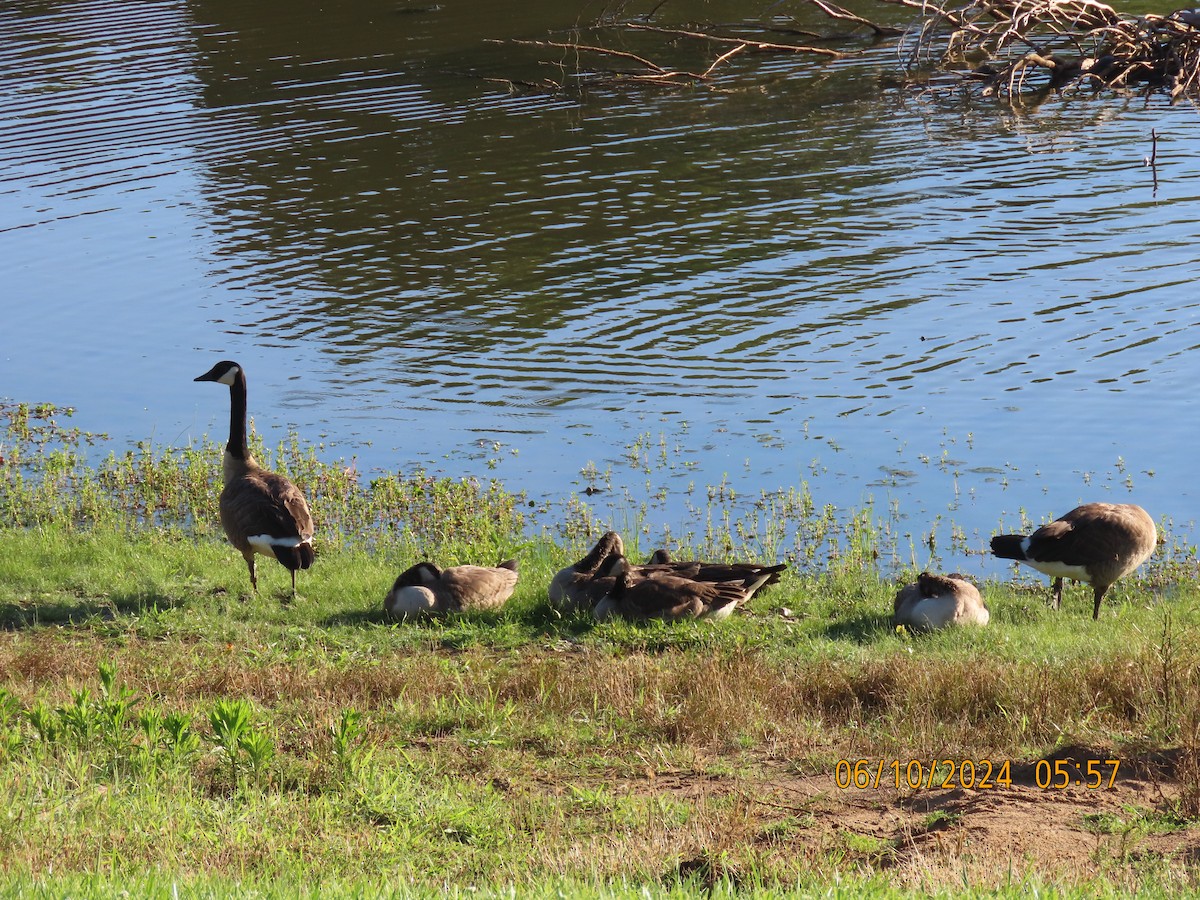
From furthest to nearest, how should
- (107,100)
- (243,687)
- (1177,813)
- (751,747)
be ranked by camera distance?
(107,100), (243,687), (751,747), (1177,813)

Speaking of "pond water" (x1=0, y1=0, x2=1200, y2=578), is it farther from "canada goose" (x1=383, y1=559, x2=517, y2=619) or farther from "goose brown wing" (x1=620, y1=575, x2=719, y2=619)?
"goose brown wing" (x1=620, y1=575, x2=719, y2=619)

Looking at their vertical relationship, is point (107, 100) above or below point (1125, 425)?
above

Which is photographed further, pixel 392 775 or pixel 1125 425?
pixel 1125 425

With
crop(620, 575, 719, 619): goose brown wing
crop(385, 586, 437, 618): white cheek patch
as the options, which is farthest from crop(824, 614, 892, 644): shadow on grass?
crop(385, 586, 437, 618): white cheek patch

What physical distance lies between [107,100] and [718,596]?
33785 mm

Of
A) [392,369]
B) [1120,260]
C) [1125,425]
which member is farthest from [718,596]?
[1120,260]

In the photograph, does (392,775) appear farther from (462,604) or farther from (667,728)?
(462,604)

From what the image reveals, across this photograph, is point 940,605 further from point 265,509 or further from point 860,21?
point 860,21

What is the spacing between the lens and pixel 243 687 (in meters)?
9.26

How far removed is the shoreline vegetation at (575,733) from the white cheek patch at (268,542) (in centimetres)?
55

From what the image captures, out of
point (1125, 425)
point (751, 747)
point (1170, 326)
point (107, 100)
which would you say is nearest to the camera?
point (751, 747)

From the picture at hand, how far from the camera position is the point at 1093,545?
34.6ft

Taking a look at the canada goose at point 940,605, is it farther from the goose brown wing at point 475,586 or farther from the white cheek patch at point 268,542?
the white cheek patch at point 268,542

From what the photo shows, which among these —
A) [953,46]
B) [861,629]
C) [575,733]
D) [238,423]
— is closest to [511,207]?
[238,423]
